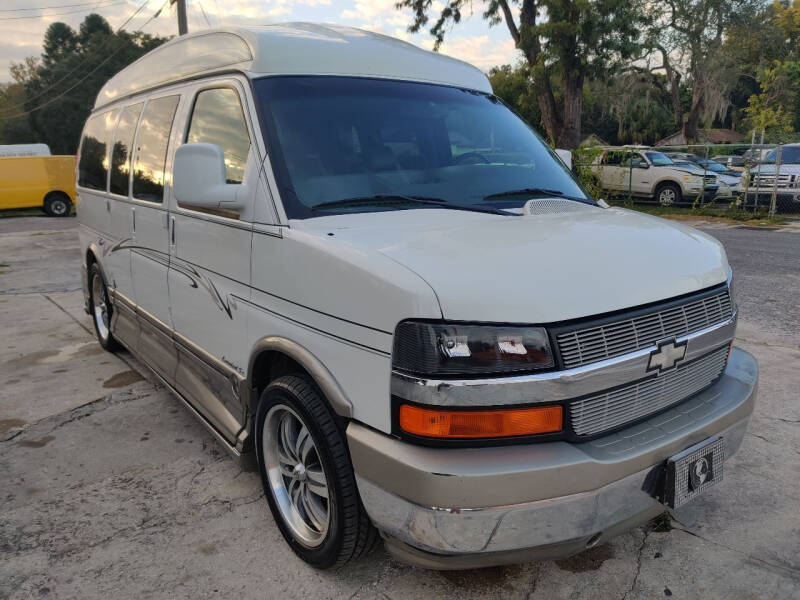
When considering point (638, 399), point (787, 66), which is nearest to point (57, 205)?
point (638, 399)

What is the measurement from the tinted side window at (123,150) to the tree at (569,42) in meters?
16.9

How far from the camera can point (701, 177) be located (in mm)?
16594

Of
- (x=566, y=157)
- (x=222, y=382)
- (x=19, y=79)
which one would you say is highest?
(x=19, y=79)

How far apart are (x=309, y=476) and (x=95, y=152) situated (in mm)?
4113

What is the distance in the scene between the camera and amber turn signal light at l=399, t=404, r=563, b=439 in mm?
1984

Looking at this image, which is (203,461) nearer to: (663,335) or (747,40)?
(663,335)

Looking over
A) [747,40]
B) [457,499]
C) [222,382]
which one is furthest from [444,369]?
[747,40]

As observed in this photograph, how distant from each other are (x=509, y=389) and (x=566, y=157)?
8.45 ft

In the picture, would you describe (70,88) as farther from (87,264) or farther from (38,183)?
(87,264)

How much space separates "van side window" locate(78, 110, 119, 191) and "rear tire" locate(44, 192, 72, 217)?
17.7 metres

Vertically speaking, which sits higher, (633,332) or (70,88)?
(70,88)

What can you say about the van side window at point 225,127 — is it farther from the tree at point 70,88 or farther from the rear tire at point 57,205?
the tree at point 70,88

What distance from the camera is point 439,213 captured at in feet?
8.98

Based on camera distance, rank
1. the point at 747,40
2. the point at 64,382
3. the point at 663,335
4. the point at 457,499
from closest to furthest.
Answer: the point at 457,499, the point at 663,335, the point at 64,382, the point at 747,40
